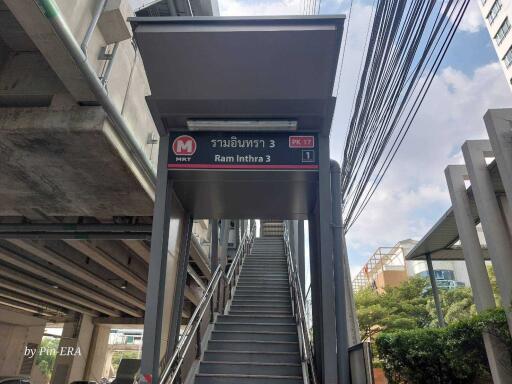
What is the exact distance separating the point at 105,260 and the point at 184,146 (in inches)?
301

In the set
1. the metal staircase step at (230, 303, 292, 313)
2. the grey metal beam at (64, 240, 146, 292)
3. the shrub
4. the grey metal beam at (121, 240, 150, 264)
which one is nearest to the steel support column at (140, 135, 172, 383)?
the metal staircase step at (230, 303, 292, 313)

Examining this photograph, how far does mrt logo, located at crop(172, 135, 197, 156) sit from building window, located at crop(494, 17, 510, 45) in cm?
3375

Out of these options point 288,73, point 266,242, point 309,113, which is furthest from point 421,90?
point 266,242

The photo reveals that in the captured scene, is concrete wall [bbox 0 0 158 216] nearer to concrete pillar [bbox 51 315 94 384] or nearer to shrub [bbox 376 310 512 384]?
shrub [bbox 376 310 512 384]

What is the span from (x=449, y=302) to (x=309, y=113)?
24800mm

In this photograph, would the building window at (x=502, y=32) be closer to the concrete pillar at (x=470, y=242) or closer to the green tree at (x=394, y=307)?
the green tree at (x=394, y=307)

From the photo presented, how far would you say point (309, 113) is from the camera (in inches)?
137

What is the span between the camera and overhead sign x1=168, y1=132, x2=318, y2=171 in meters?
3.54

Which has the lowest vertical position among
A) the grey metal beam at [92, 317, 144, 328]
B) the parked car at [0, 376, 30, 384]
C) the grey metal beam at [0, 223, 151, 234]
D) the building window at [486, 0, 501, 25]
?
the parked car at [0, 376, 30, 384]

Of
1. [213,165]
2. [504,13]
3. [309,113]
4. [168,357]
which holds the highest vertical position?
[504,13]

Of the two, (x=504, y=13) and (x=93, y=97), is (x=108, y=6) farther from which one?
(x=504, y=13)

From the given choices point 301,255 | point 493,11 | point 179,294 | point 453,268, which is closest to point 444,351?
point 301,255

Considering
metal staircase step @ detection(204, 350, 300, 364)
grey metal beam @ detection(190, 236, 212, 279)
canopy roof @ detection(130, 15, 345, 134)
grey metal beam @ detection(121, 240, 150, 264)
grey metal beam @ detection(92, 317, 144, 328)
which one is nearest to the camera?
canopy roof @ detection(130, 15, 345, 134)

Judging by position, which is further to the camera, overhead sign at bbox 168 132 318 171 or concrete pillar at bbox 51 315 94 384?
concrete pillar at bbox 51 315 94 384
